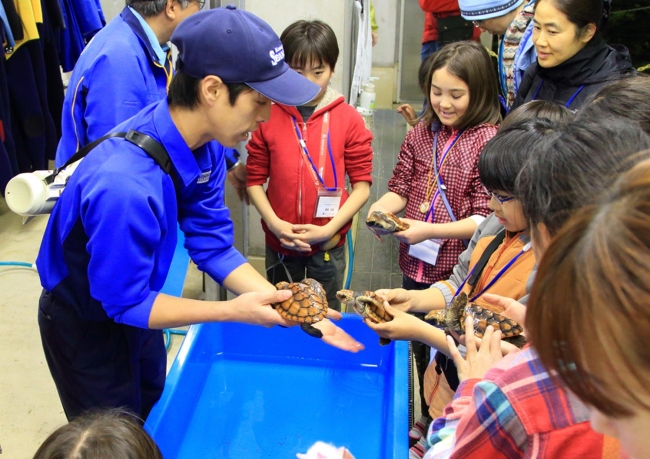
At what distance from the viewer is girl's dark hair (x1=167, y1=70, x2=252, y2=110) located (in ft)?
5.07

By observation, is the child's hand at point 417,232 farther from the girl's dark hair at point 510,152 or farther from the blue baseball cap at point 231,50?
the blue baseball cap at point 231,50

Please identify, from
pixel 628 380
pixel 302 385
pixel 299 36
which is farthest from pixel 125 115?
pixel 628 380

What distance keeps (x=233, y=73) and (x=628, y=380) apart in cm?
124

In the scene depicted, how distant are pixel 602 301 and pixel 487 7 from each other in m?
2.67

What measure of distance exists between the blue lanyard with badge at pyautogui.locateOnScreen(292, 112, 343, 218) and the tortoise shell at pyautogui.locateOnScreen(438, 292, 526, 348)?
995 millimetres

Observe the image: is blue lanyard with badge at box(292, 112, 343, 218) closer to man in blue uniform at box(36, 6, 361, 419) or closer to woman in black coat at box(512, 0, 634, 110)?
man in blue uniform at box(36, 6, 361, 419)

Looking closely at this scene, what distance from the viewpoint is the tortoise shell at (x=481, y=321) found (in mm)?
1543

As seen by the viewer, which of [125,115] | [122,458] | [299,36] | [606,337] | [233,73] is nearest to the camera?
[606,337]

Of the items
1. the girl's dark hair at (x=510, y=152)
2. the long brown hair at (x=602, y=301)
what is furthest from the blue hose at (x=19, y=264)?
the long brown hair at (x=602, y=301)

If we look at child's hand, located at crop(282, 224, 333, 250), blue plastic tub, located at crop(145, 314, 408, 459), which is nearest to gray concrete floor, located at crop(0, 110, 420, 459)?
blue plastic tub, located at crop(145, 314, 408, 459)

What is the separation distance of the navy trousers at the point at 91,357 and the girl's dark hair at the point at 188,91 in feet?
2.23

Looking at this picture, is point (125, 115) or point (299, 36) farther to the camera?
point (299, 36)

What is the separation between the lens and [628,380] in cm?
56

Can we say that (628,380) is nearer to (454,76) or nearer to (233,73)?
(233,73)
